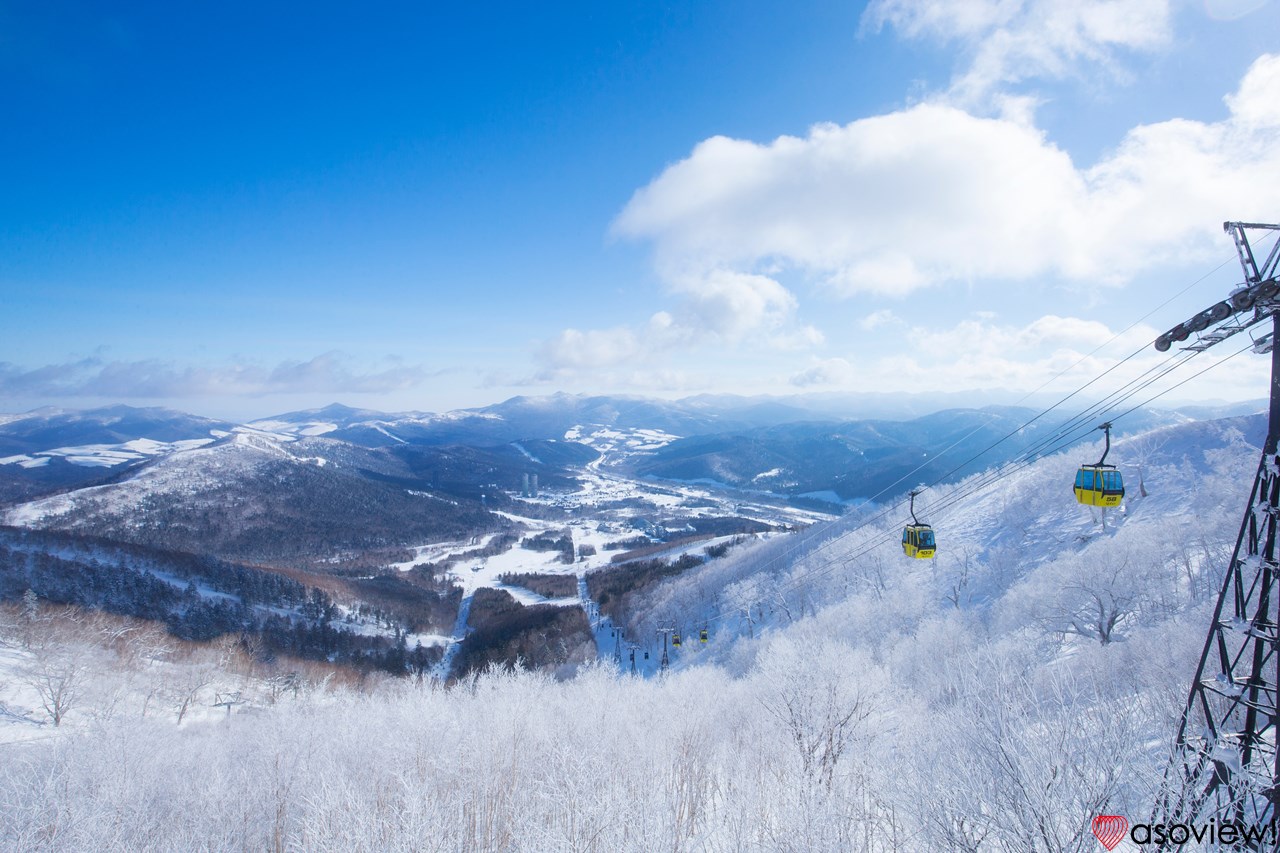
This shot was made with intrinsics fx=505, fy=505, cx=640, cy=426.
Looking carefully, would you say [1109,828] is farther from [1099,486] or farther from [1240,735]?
[1099,486]

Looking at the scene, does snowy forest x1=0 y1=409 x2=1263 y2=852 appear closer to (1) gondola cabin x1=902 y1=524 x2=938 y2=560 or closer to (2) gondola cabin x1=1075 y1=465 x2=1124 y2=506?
(1) gondola cabin x1=902 y1=524 x2=938 y2=560

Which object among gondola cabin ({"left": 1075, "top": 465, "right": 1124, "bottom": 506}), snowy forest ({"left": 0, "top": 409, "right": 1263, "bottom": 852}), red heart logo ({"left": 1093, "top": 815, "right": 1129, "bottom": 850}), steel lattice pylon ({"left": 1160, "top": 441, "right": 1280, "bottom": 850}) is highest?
gondola cabin ({"left": 1075, "top": 465, "right": 1124, "bottom": 506})

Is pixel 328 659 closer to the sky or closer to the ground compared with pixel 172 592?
closer to the ground

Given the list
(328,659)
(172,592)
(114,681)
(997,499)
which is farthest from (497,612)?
(997,499)

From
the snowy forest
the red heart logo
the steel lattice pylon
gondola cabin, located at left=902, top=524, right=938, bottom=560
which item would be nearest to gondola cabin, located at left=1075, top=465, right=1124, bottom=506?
the steel lattice pylon

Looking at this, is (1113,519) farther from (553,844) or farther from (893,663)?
(553,844)

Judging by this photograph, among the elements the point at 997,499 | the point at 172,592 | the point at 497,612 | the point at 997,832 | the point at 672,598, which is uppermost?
the point at 997,832
